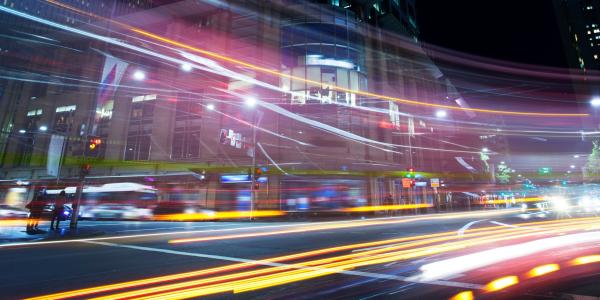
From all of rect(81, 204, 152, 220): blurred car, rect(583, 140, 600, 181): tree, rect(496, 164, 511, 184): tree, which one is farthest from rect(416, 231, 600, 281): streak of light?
rect(496, 164, 511, 184): tree

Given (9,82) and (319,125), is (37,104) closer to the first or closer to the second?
(9,82)

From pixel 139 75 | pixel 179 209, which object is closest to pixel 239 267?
pixel 179 209

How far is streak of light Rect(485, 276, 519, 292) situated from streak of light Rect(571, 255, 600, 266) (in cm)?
220

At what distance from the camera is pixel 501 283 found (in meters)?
5.26

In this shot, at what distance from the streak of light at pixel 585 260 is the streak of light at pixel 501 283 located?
2.20m

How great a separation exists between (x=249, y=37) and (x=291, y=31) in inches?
181

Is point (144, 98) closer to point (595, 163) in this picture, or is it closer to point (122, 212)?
point (122, 212)

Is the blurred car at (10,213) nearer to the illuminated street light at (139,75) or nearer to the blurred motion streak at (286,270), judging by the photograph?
the illuminated street light at (139,75)

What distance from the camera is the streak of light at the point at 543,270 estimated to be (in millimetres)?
5777

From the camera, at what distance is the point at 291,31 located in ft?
108

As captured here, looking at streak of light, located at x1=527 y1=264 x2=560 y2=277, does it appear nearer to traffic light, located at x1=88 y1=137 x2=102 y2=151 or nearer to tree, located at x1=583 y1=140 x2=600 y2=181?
traffic light, located at x1=88 y1=137 x2=102 y2=151

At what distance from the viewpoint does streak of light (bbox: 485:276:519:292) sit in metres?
4.98

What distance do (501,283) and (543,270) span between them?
1571mm

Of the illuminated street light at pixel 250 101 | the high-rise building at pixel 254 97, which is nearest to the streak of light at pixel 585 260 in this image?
the illuminated street light at pixel 250 101
